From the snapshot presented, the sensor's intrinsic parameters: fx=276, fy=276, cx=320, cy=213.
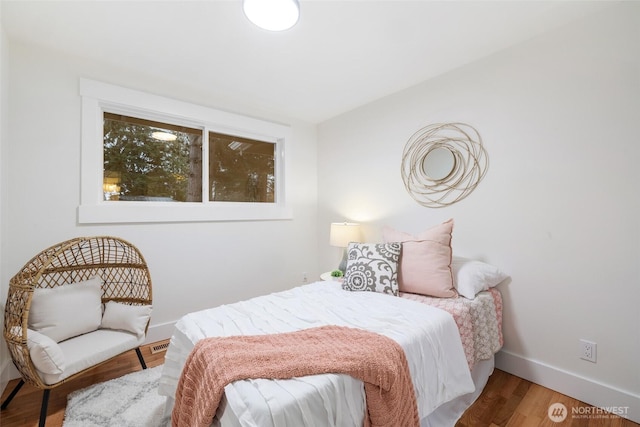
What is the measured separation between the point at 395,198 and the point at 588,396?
1884mm

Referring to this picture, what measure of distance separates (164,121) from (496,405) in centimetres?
341

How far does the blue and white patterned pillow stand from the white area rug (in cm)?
139

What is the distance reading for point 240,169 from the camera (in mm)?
3152

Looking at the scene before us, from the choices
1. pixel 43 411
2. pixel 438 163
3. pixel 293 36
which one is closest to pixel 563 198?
pixel 438 163

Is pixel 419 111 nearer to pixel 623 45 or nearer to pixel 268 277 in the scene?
pixel 623 45

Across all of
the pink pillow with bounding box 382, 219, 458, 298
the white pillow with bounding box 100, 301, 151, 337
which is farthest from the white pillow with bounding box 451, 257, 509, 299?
the white pillow with bounding box 100, 301, 151, 337

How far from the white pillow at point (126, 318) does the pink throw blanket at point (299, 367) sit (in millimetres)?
887

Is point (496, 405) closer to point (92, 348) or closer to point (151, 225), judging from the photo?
point (92, 348)

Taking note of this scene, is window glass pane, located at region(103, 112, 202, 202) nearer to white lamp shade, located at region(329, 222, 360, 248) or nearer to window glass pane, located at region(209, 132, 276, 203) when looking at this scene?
window glass pane, located at region(209, 132, 276, 203)

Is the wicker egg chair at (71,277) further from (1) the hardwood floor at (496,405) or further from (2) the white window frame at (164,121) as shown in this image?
(2) the white window frame at (164,121)

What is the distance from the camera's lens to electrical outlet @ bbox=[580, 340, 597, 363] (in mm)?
1692

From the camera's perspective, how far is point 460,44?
201cm

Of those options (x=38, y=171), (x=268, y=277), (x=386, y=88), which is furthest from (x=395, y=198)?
(x=38, y=171)

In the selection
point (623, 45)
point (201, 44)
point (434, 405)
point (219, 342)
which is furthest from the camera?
point (201, 44)
